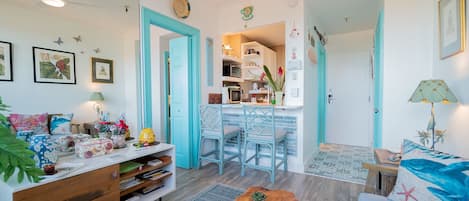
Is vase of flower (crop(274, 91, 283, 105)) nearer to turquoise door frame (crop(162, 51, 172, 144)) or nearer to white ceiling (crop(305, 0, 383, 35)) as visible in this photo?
white ceiling (crop(305, 0, 383, 35))

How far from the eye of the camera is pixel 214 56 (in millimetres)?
3477

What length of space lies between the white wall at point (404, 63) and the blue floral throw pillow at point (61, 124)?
3164 mm

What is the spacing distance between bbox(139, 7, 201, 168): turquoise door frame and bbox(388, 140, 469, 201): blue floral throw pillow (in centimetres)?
232

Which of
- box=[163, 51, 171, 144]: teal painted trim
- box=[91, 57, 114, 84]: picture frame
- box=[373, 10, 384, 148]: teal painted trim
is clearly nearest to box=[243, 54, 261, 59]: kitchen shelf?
box=[163, 51, 171, 144]: teal painted trim

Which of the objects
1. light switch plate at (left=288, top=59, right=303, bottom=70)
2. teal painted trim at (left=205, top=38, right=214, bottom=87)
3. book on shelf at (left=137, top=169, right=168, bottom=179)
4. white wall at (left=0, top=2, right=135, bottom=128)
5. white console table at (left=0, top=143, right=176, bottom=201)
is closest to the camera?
white console table at (left=0, top=143, right=176, bottom=201)

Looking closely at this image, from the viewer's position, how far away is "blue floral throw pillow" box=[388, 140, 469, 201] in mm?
921

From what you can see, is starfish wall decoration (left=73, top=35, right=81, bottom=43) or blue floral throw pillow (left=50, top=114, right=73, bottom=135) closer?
blue floral throw pillow (left=50, top=114, right=73, bottom=135)

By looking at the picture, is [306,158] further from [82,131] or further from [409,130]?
[82,131]

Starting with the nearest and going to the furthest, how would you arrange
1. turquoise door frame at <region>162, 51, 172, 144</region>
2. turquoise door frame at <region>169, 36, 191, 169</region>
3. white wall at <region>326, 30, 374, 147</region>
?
turquoise door frame at <region>169, 36, 191, 169</region> → turquoise door frame at <region>162, 51, 172, 144</region> → white wall at <region>326, 30, 374, 147</region>

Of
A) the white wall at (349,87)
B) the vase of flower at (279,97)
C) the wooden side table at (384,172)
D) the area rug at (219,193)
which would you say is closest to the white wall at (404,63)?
the wooden side table at (384,172)

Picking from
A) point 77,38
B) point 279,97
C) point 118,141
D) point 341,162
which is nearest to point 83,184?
point 118,141

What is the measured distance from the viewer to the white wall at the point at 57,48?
1.49 meters

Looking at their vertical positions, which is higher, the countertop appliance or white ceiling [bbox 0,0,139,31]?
white ceiling [bbox 0,0,139,31]

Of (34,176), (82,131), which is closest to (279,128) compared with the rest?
(82,131)
